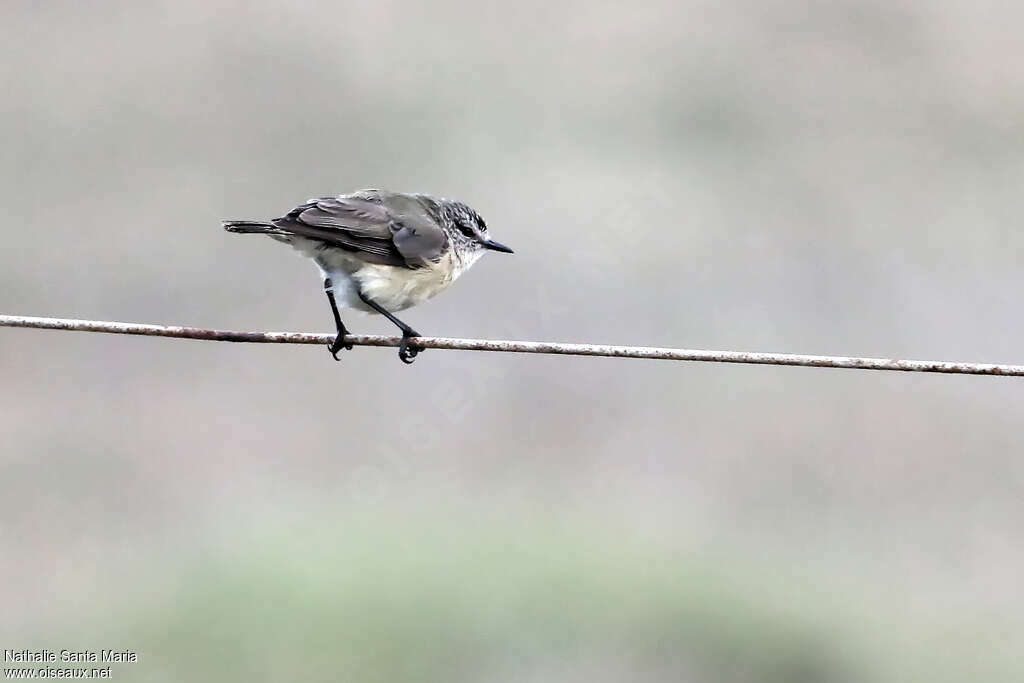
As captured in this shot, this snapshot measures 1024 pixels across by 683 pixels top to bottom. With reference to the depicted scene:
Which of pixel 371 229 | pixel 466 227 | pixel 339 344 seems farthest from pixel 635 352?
pixel 466 227

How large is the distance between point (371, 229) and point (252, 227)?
0.89 m

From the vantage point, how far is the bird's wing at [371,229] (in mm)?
8750

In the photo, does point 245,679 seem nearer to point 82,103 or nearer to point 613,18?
point 82,103

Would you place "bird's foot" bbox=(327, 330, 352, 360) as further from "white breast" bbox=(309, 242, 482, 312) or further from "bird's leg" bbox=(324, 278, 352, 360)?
"white breast" bbox=(309, 242, 482, 312)

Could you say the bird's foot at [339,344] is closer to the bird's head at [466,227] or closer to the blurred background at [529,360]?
the bird's head at [466,227]

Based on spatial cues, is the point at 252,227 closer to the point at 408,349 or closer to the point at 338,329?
the point at 338,329

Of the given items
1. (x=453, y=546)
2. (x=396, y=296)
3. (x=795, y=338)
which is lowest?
(x=453, y=546)

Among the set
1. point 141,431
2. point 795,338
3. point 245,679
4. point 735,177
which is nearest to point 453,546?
point 245,679

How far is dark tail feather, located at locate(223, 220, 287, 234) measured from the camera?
8305 millimetres

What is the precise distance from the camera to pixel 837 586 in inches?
610

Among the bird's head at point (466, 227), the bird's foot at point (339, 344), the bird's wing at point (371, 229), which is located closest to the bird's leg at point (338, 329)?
the bird's foot at point (339, 344)

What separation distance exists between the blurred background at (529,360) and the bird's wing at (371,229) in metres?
5.18

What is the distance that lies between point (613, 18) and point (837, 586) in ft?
51.5

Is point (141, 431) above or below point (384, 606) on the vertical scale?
above
